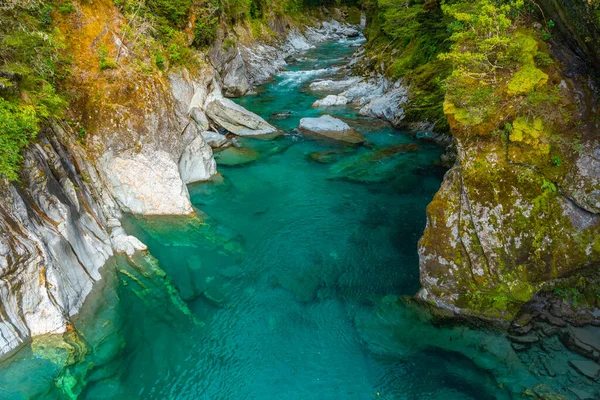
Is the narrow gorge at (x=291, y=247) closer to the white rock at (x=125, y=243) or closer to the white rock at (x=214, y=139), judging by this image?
the white rock at (x=125, y=243)

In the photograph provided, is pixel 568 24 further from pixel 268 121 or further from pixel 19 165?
pixel 268 121

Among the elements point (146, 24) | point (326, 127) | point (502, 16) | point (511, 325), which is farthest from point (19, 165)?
point (326, 127)

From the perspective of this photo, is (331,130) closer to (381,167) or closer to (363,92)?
(381,167)

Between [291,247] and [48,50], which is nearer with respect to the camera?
[48,50]

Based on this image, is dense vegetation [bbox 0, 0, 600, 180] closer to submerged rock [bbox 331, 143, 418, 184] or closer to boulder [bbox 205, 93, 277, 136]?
boulder [bbox 205, 93, 277, 136]

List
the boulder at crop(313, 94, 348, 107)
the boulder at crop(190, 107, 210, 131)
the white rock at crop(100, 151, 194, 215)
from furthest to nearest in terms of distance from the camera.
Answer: the boulder at crop(313, 94, 348, 107), the boulder at crop(190, 107, 210, 131), the white rock at crop(100, 151, 194, 215)

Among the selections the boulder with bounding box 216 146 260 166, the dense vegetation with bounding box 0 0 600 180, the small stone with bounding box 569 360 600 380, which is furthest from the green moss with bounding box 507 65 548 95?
the boulder with bounding box 216 146 260 166

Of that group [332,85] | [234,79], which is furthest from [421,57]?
[234,79]
